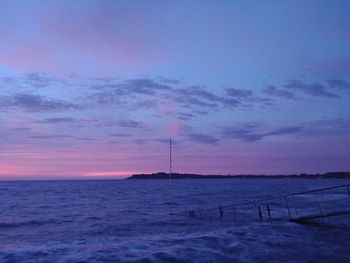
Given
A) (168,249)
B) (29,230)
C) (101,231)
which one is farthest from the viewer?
(29,230)

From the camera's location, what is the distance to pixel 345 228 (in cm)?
2591

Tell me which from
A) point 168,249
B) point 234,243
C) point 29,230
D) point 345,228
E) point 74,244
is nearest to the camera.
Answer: point 168,249

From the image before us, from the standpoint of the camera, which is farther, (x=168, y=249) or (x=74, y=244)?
(x=74, y=244)

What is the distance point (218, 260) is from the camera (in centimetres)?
1717

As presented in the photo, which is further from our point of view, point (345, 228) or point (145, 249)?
point (345, 228)

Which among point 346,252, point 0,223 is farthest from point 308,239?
point 0,223

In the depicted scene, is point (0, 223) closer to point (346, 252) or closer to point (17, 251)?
point (17, 251)

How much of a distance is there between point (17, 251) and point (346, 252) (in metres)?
17.1

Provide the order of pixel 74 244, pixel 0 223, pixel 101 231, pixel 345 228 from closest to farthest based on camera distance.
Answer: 1. pixel 74 244
2. pixel 345 228
3. pixel 101 231
4. pixel 0 223

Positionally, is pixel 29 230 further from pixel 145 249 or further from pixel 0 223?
pixel 145 249

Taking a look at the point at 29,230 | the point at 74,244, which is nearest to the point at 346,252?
the point at 74,244

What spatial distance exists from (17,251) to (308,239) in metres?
16.5

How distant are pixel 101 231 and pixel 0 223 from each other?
1374 centimetres

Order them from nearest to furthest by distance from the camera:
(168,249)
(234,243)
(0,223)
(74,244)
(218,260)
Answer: (218,260) < (168,249) < (234,243) < (74,244) < (0,223)
